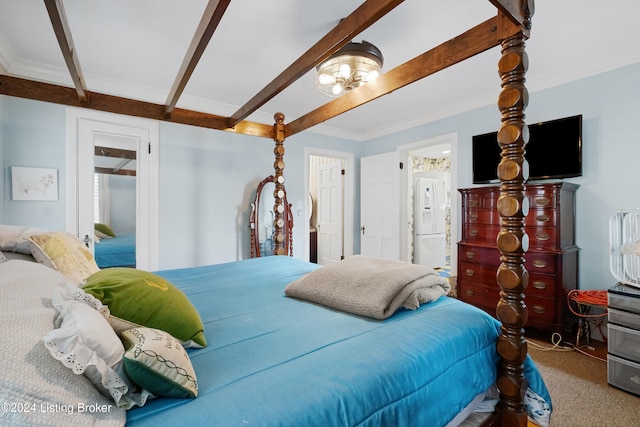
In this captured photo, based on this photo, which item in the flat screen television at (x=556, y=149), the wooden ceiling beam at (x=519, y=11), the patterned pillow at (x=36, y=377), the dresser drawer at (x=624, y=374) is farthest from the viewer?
the flat screen television at (x=556, y=149)

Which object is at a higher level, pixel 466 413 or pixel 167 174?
pixel 167 174

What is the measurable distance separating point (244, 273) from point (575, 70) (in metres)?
3.66

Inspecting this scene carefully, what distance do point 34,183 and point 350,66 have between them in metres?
3.05

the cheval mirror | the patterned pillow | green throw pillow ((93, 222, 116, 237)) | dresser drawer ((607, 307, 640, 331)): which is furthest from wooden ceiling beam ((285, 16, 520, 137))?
green throw pillow ((93, 222, 116, 237))

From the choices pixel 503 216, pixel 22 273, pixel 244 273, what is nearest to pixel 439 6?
pixel 503 216

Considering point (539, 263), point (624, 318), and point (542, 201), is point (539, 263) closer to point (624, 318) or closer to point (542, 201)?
point (542, 201)

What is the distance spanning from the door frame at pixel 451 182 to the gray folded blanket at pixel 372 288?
2.61m

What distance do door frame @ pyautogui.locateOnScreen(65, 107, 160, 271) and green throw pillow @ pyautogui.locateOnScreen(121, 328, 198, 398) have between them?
9.23 ft

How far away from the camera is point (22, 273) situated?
0.90m

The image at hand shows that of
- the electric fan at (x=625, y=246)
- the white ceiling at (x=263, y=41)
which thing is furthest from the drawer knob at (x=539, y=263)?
the white ceiling at (x=263, y=41)

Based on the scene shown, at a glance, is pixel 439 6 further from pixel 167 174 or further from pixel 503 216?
pixel 167 174

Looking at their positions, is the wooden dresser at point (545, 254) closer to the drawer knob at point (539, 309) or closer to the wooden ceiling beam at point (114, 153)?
the drawer knob at point (539, 309)

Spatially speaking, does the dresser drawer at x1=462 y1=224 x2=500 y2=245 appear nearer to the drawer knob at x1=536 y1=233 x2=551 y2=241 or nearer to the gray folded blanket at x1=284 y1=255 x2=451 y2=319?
the drawer knob at x1=536 y1=233 x2=551 y2=241

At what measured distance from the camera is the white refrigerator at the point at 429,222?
600cm
